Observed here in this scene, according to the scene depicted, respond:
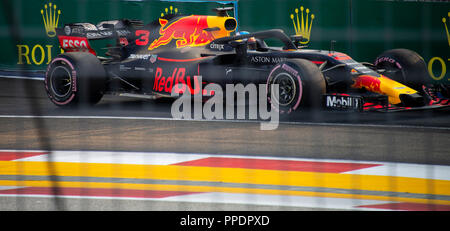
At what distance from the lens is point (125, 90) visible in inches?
A: 357

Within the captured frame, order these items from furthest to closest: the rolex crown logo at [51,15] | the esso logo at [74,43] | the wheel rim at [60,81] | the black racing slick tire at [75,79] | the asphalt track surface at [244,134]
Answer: the rolex crown logo at [51,15], the esso logo at [74,43], the wheel rim at [60,81], the black racing slick tire at [75,79], the asphalt track surface at [244,134]

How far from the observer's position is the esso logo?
30.3ft

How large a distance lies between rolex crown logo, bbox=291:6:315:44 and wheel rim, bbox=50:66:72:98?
13.4 ft

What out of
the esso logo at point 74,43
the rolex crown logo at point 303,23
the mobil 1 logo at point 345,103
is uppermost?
the rolex crown logo at point 303,23

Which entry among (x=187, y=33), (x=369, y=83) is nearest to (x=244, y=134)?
(x=369, y=83)

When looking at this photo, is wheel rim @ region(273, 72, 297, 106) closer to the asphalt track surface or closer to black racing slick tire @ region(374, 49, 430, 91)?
the asphalt track surface

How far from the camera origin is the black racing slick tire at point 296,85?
24.6 feet

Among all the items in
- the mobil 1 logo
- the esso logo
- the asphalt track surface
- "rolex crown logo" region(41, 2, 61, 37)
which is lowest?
the asphalt track surface

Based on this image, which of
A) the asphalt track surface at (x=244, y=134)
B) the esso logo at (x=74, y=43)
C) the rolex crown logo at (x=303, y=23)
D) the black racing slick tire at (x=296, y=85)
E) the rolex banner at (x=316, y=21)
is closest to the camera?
the asphalt track surface at (x=244, y=134)

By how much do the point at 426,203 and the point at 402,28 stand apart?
656 centimetres

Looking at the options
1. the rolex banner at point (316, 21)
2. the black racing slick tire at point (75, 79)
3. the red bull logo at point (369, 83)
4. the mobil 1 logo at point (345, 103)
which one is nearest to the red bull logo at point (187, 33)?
the black racing slick tire at point (75, 79)

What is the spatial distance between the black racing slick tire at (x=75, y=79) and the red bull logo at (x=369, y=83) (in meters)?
3.05

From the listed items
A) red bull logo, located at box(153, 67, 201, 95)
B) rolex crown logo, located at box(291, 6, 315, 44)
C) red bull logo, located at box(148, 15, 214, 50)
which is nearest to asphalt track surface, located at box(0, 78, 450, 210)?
red bull logo, located at box(153, 67, 201, 95)

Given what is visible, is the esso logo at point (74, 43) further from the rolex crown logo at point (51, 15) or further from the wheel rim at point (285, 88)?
the rolex crown logo at point (51, 15)
